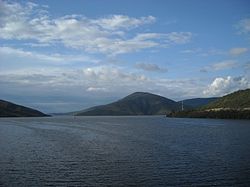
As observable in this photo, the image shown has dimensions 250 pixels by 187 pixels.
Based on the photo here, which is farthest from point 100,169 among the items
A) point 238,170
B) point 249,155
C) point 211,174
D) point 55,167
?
point 249,155

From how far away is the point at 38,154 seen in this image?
59.3 meters

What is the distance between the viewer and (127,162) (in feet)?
163

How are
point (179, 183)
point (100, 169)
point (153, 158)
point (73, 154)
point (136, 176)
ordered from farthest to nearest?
point (73, 154), point (153, 158), point (100, 169), point (136, 176), point (179, 183)

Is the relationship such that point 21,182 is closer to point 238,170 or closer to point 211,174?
point 211,174

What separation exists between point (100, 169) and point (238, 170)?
1674 centimetres

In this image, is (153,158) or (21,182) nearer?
(21,182)

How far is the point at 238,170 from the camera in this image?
41.9 m

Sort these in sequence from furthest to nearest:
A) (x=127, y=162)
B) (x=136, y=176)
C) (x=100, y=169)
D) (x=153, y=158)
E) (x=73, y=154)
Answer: (x=73, y=154) < (x=153, y=158) < (x=127, y=162) < (x=100, y=169) < (x=136, y=176)

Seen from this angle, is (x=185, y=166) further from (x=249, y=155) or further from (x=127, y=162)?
(x=249, y=155)

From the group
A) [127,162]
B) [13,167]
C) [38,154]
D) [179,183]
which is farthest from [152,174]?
[38,154]

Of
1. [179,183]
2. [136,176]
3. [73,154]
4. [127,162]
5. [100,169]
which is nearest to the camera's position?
[179,183]

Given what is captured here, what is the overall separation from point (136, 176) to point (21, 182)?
1249 cm

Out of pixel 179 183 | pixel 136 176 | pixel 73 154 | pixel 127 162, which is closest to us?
pixel 179 183

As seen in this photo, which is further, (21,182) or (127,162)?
(127,162)
